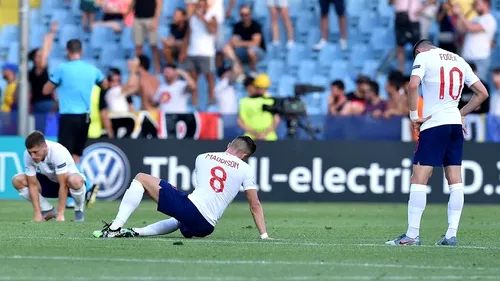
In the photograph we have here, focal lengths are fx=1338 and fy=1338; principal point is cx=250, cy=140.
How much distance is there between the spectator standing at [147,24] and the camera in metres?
26.5

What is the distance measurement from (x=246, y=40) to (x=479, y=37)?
4558 mm

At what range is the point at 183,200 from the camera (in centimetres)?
1350

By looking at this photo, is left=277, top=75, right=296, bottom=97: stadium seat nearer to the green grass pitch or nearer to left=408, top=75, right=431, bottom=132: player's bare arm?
the green grass pitch

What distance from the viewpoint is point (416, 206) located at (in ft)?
43.7

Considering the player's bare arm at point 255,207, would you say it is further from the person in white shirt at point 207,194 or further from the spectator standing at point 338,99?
the spectator standing at point 338,99

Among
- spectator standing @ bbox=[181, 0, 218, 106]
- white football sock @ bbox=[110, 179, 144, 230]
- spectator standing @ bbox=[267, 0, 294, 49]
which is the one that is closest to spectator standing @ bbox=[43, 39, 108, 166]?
white football sock @ bbox=[110, 179, 144, 230]

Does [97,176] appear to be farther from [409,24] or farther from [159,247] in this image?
[159,247]

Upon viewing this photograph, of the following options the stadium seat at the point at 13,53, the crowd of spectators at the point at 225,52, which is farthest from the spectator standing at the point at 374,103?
the stadium seat at the point at 13,53

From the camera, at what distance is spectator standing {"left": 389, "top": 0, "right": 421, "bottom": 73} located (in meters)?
25.7

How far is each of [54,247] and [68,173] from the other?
4.14 m

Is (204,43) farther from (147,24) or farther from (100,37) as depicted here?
(100,37)

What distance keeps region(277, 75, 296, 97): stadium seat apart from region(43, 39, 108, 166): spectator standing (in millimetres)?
7665

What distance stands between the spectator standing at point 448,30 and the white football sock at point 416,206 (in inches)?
489

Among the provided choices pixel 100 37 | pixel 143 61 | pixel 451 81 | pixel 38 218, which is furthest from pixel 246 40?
pixel 451 81
